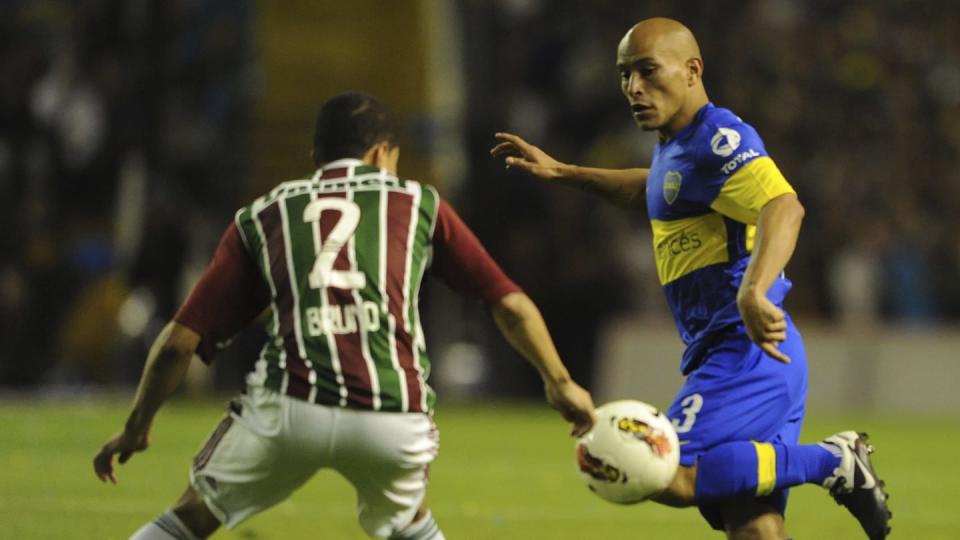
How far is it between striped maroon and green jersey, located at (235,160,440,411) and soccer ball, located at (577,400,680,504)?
1.93 ft

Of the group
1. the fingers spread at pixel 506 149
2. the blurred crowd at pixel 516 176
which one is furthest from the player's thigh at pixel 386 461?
the blurred crowd at pixel 516 176

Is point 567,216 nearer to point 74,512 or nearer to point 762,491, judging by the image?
point 74,512

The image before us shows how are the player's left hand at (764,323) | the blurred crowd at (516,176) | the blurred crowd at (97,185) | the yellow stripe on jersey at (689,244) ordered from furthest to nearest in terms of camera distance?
the blurred crowd at (516,176), the blurred crowd at (97,185), the yellow stripe on jersey at (689,244), the player's left hand at (764,323)

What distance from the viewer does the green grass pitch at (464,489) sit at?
945 cm

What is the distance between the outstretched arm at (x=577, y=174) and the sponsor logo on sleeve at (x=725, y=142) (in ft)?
2.33

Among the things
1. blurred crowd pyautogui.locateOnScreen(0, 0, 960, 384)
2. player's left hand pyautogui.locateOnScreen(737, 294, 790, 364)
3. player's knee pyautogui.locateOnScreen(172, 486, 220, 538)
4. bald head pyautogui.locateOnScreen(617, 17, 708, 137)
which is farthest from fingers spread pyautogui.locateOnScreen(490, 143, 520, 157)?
blurred crowd pyautogui.locateOnScreen(0, 0, 960, 384)

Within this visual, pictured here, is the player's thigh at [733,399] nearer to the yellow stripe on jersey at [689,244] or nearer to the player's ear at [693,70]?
the yellow stripe on jersey at [689,244]

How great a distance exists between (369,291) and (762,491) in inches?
61.7

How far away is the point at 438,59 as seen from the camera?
21641 mm

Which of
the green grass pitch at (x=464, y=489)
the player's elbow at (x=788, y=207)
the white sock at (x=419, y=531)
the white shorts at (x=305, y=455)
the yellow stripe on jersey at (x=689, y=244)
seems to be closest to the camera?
the white shorts at (x=305, y=455)

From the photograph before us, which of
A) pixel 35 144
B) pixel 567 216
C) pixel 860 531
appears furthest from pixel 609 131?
pixel 860 531

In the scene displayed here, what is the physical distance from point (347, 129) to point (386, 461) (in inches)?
40.9

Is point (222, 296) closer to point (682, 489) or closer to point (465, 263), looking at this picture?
point (465, 263)

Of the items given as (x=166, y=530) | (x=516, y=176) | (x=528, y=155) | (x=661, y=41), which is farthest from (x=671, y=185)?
(x=516, y=176)
